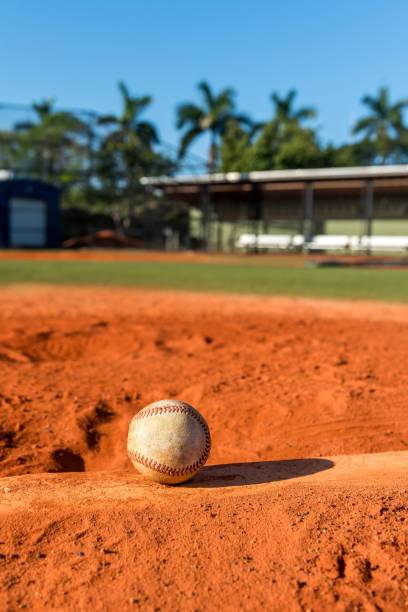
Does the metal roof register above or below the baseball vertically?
above

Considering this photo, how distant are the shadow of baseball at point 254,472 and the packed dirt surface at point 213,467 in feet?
0.06

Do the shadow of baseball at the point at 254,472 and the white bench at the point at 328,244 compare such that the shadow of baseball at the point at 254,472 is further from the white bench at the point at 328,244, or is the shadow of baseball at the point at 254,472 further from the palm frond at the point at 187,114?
the palm frond at the point at 187,114

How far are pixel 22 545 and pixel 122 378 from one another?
2553 millimetres

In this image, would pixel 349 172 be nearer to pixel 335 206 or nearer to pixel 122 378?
pixel 335 206

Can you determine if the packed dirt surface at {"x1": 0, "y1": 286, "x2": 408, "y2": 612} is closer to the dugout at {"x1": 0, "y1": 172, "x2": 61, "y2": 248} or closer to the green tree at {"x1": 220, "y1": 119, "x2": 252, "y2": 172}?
the dugout at {"x1": 0, "y1": 172, "x2": 61, "y2": 248}

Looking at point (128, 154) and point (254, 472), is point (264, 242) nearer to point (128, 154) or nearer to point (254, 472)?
point (128, 154)

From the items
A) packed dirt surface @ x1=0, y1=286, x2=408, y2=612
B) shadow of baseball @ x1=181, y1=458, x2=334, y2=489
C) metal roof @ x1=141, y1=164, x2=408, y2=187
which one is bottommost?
shadow of baseball @ x1=181, y1=458, x2=334, y2=489

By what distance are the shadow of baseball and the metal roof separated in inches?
917

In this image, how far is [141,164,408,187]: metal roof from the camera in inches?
941

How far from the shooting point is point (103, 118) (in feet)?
104

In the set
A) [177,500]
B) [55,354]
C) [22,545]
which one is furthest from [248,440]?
[55,354]

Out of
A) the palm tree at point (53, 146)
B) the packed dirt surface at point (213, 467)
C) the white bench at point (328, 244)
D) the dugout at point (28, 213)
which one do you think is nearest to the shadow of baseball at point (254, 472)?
the packed dirt surface at point (213, 467)

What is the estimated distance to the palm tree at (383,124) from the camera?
122 feet

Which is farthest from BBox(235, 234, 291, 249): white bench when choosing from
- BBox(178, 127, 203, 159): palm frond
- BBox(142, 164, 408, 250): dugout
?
BBox(178, 127, 203, 159): palm frond
